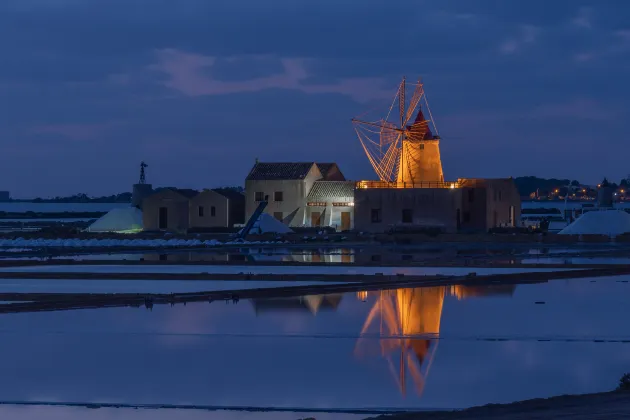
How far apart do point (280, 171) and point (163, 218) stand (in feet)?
19.3

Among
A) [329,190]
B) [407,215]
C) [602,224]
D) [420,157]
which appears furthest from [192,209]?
[602,224]

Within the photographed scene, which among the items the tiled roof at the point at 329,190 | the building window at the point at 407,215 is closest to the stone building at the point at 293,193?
the tiled roof at the point at 329,190

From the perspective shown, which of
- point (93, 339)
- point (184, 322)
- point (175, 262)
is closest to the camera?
point (93, 339)

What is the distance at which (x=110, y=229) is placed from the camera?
5456 centimetres

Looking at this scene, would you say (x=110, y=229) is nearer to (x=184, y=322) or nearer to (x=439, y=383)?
(x=184, y=322)

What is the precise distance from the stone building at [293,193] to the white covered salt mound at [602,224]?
981 cm

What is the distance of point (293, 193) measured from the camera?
49719mm

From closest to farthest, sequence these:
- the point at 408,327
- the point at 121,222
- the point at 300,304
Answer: the point at 408,327 < the point at 300,304 < the point at 121,222

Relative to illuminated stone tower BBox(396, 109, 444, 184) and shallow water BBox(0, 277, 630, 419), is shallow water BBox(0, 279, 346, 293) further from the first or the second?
illuminated stone tower BBox(396, 109, 444, 184)

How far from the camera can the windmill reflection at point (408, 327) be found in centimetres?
1448

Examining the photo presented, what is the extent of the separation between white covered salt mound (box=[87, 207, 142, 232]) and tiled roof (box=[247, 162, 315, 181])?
7.33m

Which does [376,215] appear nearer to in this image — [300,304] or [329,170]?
[329,170]

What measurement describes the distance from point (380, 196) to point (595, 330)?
29.6 meters

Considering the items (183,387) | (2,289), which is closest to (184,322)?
(183,387)
